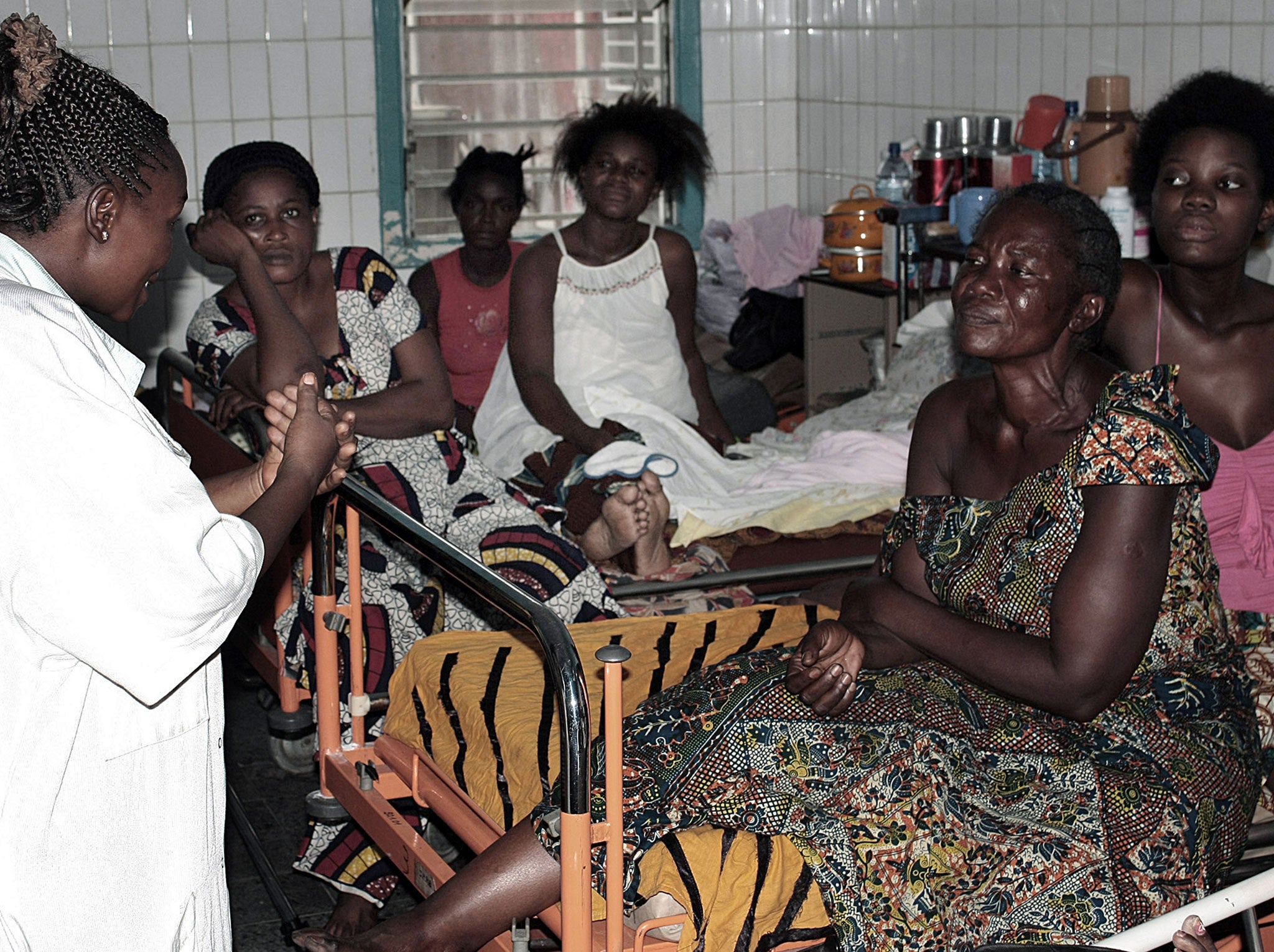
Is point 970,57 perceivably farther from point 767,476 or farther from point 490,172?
point 767,476

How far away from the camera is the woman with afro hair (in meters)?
4.61

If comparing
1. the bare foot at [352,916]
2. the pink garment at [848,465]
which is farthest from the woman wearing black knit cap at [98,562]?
the pink garment at [848,465]

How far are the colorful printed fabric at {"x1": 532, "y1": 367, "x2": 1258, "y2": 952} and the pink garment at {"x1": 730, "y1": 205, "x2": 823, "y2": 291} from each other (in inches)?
186

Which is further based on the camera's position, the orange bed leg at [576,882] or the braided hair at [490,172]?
the braided hair at [490,172]

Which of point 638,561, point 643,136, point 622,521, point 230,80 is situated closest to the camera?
point 622,521

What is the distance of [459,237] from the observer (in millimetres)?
7020

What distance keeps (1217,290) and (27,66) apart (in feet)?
8.04

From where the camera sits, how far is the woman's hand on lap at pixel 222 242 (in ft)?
9.65

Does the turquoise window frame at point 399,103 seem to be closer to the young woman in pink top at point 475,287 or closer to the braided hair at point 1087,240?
the young woman in pink top at point 475,287

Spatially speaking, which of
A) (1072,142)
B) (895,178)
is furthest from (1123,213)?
(895,178)

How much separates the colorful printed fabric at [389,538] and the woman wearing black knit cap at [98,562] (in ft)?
4.66

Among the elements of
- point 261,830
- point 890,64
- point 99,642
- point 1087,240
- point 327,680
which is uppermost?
point 890,64

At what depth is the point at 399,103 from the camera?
22.2ft

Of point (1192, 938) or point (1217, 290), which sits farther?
point (1217, 290)
